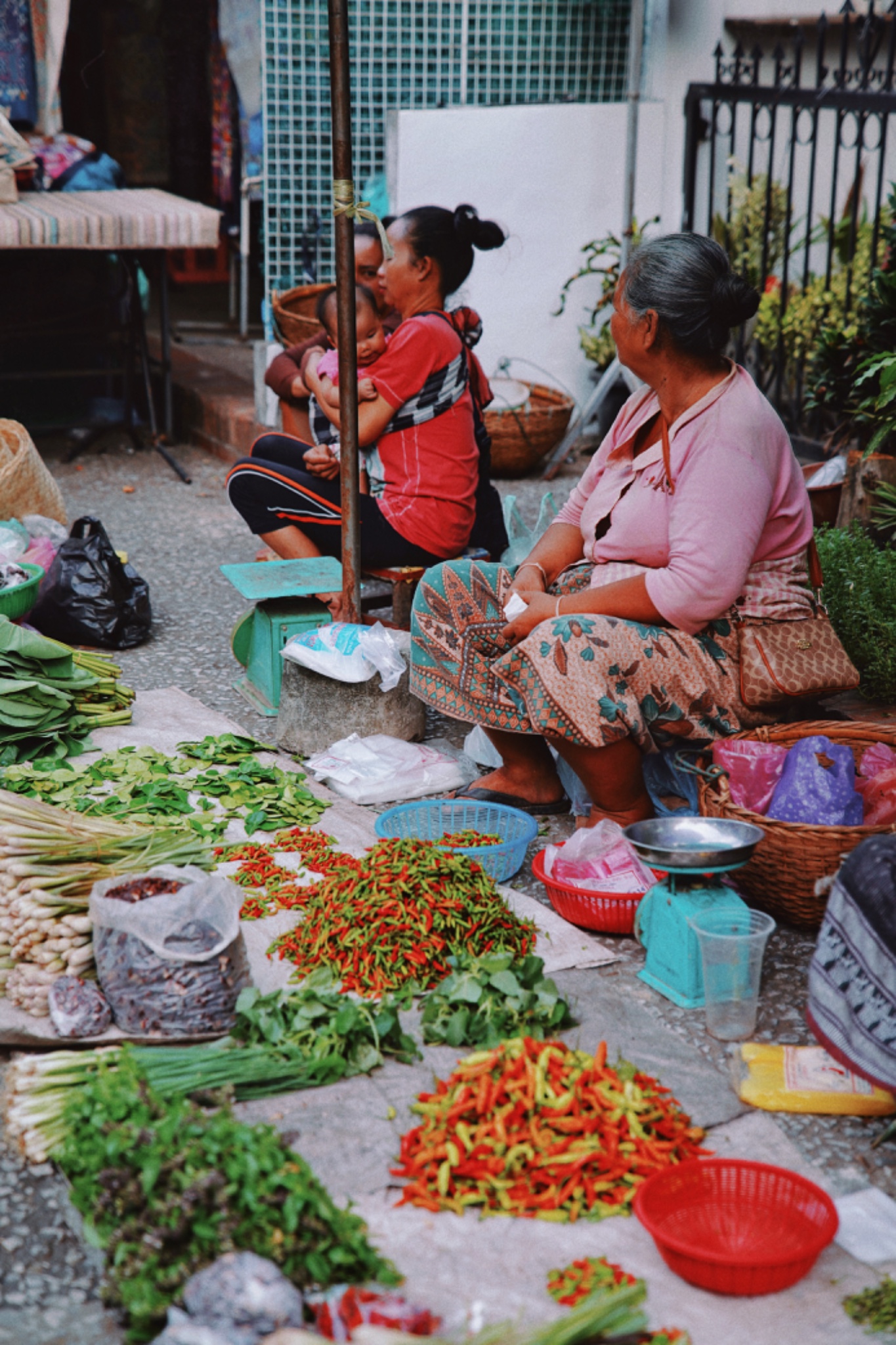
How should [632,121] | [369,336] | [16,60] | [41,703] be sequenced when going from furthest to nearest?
[16,60]
[632,121]
[369,336]
[41,703]

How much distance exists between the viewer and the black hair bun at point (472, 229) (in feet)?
13.9

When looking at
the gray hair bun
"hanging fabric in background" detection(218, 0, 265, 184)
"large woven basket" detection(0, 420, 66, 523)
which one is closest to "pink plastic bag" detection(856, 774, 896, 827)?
the gray hair bun

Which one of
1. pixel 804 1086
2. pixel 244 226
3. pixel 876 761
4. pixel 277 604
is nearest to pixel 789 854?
pixel 876 761

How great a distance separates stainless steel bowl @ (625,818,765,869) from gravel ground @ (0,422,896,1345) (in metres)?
0.33

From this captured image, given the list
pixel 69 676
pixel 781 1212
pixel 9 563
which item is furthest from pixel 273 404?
pixel 781 1212

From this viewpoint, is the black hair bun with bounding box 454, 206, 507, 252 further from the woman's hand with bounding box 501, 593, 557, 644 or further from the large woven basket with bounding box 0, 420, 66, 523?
the large woven basket with bounding box 0, 420, 66, 523

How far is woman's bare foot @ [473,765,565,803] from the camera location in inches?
147

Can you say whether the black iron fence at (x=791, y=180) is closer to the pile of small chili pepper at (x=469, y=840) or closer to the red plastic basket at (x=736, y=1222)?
the pile of small chili pepper at (x=469, y=840)

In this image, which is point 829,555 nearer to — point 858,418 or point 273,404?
point 858,418

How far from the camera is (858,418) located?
480 cm

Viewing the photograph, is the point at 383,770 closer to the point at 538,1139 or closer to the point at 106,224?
the point at 538,1139

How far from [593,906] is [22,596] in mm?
2462

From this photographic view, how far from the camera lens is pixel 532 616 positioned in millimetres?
3441

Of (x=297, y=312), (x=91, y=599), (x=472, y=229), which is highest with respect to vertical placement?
(x=472, y=229)
